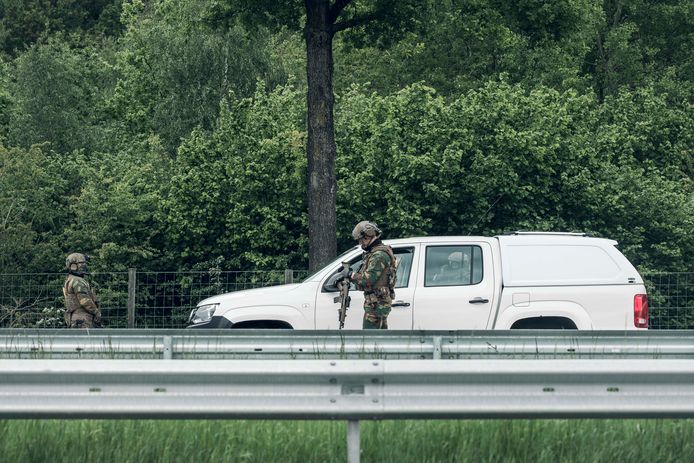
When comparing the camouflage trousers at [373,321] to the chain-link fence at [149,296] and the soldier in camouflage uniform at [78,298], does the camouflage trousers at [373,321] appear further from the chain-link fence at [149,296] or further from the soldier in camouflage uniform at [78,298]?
the chain-link fence at [149,296]

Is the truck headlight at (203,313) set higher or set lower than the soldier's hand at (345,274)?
lower

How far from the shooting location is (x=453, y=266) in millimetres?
14102

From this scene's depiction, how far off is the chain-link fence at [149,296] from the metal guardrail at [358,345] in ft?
32.2

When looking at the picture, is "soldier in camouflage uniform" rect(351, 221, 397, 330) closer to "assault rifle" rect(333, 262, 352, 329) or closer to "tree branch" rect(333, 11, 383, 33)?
"assault rifle" rect(333, 262, 352, 329)

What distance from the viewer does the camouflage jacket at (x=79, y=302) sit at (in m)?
15.1

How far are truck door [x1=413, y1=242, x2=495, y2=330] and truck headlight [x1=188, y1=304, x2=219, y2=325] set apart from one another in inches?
90.1

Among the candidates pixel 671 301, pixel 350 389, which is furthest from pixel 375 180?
pixel 350 389

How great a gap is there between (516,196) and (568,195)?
4.31 feet

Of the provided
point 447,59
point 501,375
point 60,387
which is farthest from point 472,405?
point 447,59

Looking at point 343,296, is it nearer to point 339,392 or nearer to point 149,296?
point 339,392

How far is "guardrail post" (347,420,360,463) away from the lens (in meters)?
6.37

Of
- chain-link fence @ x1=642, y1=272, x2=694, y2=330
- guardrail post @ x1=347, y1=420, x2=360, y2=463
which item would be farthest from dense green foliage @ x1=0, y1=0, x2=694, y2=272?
guardrail post @ x1=347, y1=420, x2=360, y2=463

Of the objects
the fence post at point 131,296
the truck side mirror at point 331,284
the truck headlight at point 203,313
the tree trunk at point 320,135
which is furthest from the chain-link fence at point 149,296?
the truck side mirror at point 331,284

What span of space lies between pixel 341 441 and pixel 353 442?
0.81 metres
